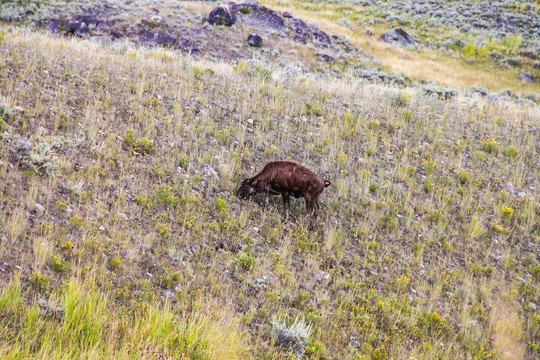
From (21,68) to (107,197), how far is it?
5090mm

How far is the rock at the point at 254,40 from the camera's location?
31.3 m

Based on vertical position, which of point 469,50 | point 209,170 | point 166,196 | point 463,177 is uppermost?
point 166,196

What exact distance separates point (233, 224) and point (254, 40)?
26194mm

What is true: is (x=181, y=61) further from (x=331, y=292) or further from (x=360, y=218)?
(x=331, y=292)

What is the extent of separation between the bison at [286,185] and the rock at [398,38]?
35611 millimetres

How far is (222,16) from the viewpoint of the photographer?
3244 centimetres

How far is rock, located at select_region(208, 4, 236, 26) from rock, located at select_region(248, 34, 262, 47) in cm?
245

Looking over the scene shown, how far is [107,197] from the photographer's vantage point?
7219 mm

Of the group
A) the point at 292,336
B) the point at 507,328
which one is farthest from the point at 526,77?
the point at 292,336

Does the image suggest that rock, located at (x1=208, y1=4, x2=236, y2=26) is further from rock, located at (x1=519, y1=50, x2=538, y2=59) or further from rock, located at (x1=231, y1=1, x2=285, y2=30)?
rock, located at (x1=519, y1=50, x2=538, y2=59)

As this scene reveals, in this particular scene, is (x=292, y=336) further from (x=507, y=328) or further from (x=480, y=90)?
(x=480, y=90)

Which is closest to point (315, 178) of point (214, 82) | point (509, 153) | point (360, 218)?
point (360, 218)

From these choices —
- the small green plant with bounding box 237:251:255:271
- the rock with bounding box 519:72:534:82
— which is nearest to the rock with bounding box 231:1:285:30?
the rock with bounding box 519:72:534:82

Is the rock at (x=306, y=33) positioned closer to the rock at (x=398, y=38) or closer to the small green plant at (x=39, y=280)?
the rock at (x=398, y=38)
